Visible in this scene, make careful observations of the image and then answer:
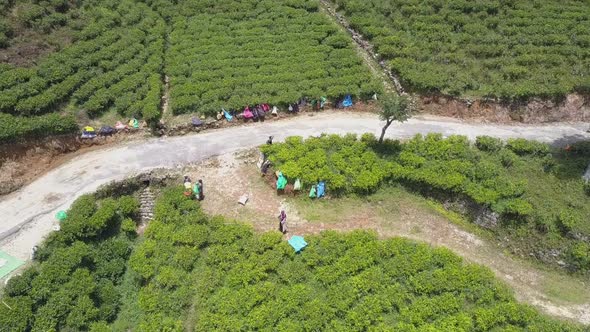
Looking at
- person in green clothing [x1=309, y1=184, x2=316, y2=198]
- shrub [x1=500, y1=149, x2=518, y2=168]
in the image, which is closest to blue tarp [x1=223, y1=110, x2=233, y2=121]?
person in green clothing [x1=309, y1=184, x2=316, y2=198]

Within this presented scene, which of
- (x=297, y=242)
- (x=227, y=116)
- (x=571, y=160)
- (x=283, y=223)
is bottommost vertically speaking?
(x=297, y=242)

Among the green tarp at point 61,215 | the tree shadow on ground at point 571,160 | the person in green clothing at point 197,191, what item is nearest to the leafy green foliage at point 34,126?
the green tarp at point 61,215

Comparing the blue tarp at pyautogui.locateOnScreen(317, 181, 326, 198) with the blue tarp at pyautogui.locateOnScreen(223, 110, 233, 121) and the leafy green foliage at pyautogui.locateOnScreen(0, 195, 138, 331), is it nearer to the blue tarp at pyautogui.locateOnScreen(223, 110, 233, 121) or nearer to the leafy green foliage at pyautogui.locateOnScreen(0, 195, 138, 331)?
the blue tarp at pyautogui.locateOnScreen(223, 110, 233, 121)

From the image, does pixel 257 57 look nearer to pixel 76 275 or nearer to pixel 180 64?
pixel 180 64

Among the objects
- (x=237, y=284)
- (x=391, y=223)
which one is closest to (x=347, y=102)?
(x=391, y=223)

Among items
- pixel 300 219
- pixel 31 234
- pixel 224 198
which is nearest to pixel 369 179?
pixel 300 219

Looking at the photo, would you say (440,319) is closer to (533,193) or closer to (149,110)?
(533,193)
